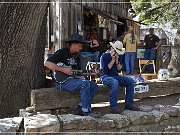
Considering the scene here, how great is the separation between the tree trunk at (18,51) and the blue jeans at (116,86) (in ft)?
4.40

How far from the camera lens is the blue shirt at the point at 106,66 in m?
6.37

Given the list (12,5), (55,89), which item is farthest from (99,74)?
(12,5)

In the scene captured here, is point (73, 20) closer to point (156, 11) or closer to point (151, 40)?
point (151, 40)

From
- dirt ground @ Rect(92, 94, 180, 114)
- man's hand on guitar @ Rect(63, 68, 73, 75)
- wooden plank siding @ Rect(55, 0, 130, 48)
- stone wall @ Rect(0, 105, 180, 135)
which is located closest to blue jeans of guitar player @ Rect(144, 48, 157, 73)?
wooden plank siding @ Rect(55, 0, 130, 48)

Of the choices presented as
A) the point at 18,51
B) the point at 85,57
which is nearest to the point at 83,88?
the point at 18,51

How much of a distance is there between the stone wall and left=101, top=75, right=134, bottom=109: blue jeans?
0.26m

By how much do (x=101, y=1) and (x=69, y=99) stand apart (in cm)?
1097

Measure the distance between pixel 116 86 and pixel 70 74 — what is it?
834 mm

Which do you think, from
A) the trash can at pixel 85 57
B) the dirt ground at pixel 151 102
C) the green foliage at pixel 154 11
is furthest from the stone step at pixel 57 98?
the green foliage at pixel 154 11

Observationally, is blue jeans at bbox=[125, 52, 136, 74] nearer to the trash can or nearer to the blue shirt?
the trash can

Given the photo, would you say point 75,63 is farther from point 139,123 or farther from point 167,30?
point 167,30

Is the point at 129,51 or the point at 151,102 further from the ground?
the point at 129,51

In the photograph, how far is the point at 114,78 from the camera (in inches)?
249

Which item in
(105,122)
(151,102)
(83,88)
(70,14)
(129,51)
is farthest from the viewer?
(70,14)
